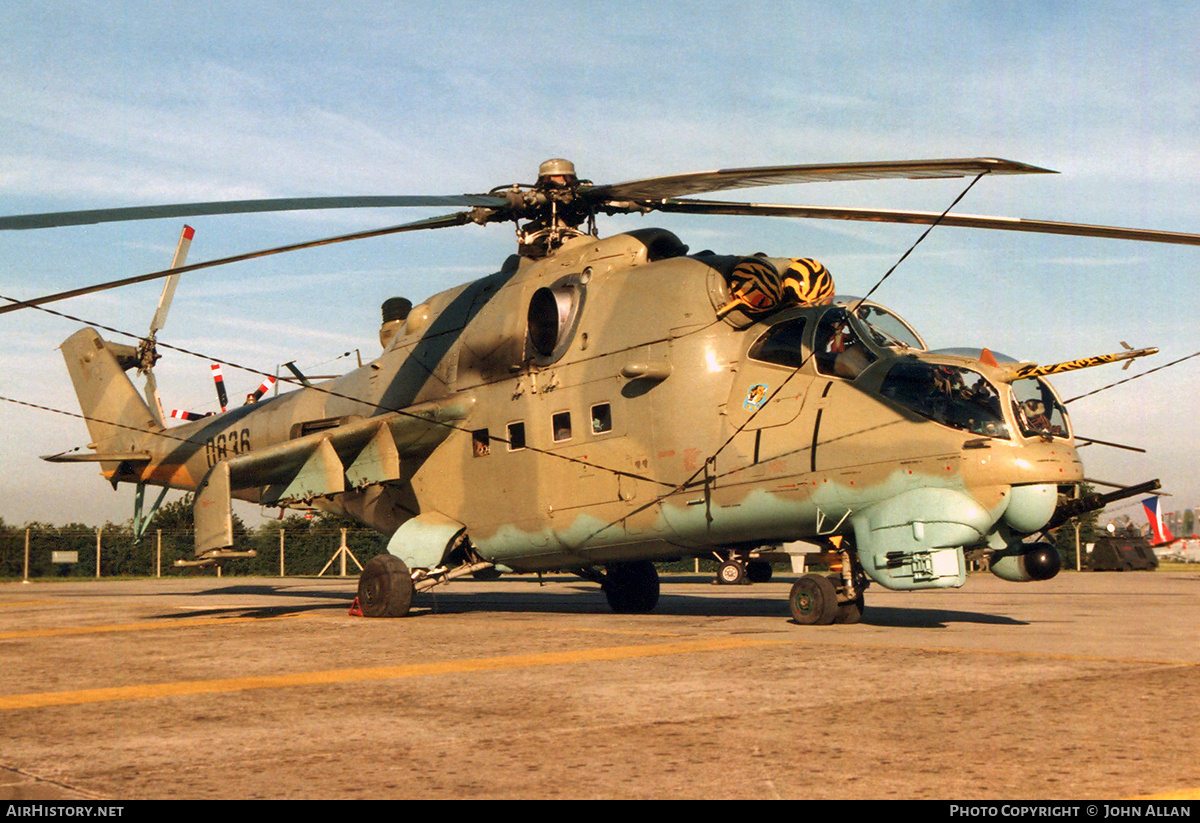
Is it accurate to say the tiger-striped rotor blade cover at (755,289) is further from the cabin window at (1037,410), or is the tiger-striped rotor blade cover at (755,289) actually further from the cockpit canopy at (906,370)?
the cabin window at (1037,410)

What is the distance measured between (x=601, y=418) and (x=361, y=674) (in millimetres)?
6500

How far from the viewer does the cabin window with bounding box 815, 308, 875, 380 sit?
12.8m

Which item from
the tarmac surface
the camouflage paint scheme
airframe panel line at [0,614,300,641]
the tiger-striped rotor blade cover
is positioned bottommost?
the tarmac surface

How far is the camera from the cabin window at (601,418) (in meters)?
14.7

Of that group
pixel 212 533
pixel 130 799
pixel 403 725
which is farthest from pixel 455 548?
pixel 130 799

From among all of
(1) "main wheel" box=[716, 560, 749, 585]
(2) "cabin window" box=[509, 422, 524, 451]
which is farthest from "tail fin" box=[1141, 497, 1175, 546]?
(2) "cabin window" box=[509, 422, 524, 451]

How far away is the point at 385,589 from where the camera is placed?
15695 mm

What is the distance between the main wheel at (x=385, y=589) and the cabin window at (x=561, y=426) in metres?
2.99

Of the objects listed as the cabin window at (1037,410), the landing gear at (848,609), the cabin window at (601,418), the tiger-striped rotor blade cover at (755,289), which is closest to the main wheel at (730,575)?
the cabin window at (601,418)

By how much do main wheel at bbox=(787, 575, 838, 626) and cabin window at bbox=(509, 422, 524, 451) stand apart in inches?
181

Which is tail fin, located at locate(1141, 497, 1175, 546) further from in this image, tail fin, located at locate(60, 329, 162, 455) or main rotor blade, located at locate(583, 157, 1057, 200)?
tail fin, located at locate(60, 329, 162, 455)

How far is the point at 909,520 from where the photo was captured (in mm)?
12086

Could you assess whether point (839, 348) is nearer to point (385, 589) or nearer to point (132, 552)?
point (385, 589)

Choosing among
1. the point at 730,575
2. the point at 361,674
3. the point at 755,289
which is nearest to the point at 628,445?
the point at 755,289
